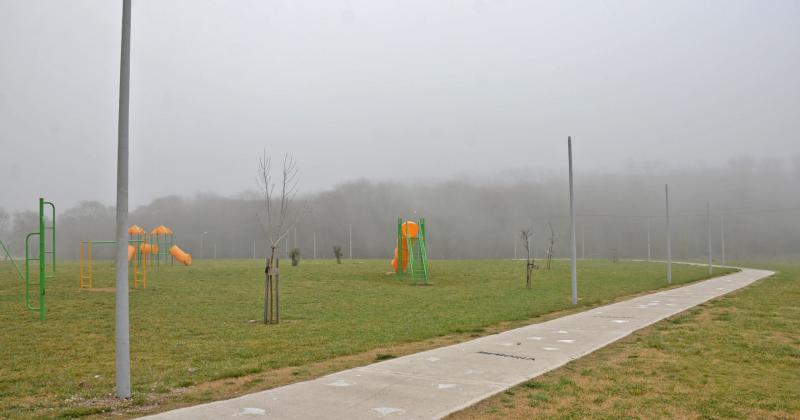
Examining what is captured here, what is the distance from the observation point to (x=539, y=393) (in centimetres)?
736

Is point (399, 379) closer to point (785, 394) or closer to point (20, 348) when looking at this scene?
point (785, 394)

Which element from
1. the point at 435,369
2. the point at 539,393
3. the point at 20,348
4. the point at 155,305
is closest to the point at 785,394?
the point at 539,393

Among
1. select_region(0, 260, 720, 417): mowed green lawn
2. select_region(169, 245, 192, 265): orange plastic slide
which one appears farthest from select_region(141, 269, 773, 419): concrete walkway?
select_region(169, 245, 192, 265): orange plastic slide

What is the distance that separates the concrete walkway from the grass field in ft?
1.16

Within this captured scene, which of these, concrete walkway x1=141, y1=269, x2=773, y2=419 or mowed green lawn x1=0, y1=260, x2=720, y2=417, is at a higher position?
concrete walkway x1=141, y1=269, x2=773, y2=419

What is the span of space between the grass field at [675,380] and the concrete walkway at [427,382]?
0.35 metres

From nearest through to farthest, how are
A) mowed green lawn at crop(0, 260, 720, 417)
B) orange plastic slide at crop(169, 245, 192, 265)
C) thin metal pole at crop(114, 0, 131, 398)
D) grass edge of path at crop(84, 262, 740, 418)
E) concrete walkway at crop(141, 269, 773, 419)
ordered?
concrete walkway at crop(141, 269, 773, 419) < grass edge of path at crop(84, 262, 740, 418) < thin metal pole at crop(114, 0, 131, 398) < mowed green lawn at crop(0, 260, 720, 417) < orange plastic slide at crop(169, 245, 192, 265)

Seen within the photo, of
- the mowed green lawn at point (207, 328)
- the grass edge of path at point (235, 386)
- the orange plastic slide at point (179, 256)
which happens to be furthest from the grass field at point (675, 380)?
the orange plastic slide at point (179, 256)

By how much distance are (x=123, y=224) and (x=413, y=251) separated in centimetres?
2741

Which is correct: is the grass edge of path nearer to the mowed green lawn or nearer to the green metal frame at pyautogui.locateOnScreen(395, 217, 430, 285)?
the mowed green lawn

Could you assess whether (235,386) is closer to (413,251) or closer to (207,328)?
(207,328)

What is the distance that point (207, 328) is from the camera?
14.2 metres

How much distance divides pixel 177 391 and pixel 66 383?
1814mm

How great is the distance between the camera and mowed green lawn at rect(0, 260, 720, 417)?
8.34 m
